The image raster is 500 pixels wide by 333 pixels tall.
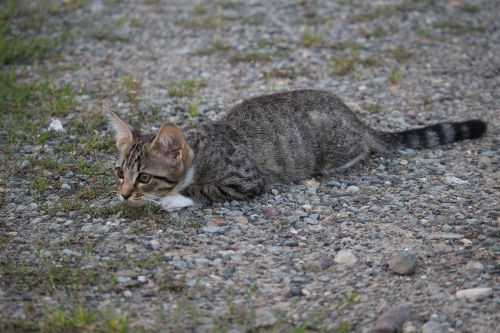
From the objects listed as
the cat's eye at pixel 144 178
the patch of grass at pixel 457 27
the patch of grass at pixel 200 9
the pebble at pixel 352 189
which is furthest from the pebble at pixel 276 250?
the patch of grass at pixel 200 9

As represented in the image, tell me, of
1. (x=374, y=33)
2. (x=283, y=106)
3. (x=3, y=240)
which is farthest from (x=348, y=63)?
(x=3, y=240)

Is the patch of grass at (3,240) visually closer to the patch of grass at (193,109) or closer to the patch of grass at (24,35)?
the patch of grass at (193,109)

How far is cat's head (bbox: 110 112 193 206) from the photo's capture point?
6.21 meters

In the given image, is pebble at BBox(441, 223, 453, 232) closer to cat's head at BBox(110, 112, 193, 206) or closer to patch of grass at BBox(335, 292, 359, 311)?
patch of grass at BBox(335, 292, 359, 311)

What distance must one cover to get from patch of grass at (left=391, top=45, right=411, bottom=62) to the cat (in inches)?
102

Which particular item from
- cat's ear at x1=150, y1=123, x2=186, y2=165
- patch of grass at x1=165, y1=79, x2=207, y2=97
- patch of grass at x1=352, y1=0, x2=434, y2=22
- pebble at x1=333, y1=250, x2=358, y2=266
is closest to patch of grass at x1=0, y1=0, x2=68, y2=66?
patch of grass at x1=165, y1=79, x2=207, y2=97

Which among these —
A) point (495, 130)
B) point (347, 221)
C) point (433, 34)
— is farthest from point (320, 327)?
point (433, 34)

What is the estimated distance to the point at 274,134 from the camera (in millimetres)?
7191

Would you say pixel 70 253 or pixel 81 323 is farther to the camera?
pixel 70 253

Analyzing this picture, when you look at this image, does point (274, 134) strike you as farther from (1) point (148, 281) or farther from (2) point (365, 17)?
(2) point (365, 17)

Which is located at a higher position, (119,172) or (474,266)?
(119,172)

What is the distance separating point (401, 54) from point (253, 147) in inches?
158

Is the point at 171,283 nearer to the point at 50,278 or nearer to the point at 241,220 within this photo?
the point at 50,278

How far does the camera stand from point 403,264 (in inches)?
208
